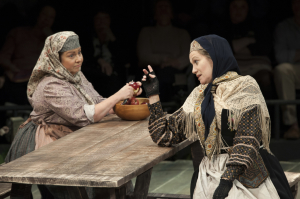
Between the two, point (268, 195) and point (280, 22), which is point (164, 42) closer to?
point (280, 22)

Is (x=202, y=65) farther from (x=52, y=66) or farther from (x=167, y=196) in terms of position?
(x=167, y=196)

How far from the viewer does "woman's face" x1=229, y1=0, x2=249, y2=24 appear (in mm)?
5797

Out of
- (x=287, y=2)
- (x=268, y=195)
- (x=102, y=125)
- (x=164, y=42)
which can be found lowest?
(x=268, y=195)

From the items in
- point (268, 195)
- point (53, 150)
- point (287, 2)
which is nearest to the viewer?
point (268, 195)

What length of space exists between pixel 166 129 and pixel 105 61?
3395 mm

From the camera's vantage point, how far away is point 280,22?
5.76 m

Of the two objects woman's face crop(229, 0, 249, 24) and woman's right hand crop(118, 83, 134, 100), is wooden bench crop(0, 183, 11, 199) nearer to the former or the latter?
woman's right hand crop(118, 83, 134, 100)

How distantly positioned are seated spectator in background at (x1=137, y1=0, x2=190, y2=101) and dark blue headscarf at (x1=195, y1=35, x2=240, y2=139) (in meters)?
3.25

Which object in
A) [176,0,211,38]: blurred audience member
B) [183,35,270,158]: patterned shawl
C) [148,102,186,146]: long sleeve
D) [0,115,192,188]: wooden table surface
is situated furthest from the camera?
[176,0,211,38]: blurred audience member

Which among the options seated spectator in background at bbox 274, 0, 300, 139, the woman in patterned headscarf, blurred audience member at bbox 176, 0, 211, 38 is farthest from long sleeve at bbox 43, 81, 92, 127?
seated spectator in background at bbox 274, 0, 300, 139

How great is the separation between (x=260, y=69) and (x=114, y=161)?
145 inches

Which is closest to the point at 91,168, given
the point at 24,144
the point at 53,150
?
the point at 53,150

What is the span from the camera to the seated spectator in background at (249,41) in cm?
580

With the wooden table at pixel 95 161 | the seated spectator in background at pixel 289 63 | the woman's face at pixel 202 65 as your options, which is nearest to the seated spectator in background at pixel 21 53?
the seated spectator in background at pixel 289 63
